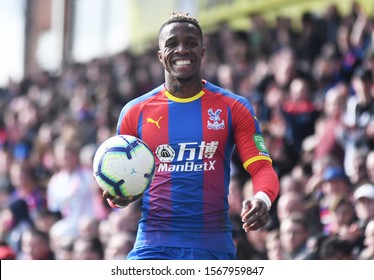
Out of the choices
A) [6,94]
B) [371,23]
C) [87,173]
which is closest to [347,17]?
[371,23]

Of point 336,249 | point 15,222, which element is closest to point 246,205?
point 336,249

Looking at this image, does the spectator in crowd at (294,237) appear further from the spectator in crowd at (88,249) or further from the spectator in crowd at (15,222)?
the spectator in crowd at (15,222)

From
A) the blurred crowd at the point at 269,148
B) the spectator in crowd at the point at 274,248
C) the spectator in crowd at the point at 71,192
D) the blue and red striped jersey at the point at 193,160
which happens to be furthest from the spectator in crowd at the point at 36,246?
the blue and red striped jersey at the point at 193,160

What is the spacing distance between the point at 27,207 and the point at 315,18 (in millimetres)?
5277

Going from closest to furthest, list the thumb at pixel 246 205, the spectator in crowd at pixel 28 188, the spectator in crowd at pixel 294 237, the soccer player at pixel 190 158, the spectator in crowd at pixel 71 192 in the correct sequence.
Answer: the thumb at pixel 246 205 → the soccer player at pixel 190 158 → the spectator in crowd at pixel 294 237 → the spectator in crowd at pixel 71 192 → the spectator in crowd at pixel 28 188

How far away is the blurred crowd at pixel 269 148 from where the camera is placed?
10930mm

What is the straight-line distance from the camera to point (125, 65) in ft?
70.6

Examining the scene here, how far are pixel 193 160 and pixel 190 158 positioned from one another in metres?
0.03

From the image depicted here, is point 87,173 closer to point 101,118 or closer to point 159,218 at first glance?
point 101,118

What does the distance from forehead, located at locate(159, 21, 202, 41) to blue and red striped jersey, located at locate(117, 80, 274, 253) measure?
436 millimetres

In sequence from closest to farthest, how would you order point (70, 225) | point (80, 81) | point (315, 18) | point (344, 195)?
point (344, 195)
point (70, 225)
point (315, 18)
point (80, 81)

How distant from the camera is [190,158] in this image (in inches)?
293

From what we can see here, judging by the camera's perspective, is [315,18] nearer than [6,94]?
Yes

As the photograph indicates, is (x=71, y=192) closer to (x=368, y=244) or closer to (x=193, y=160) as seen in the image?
(x=368, y=244)
